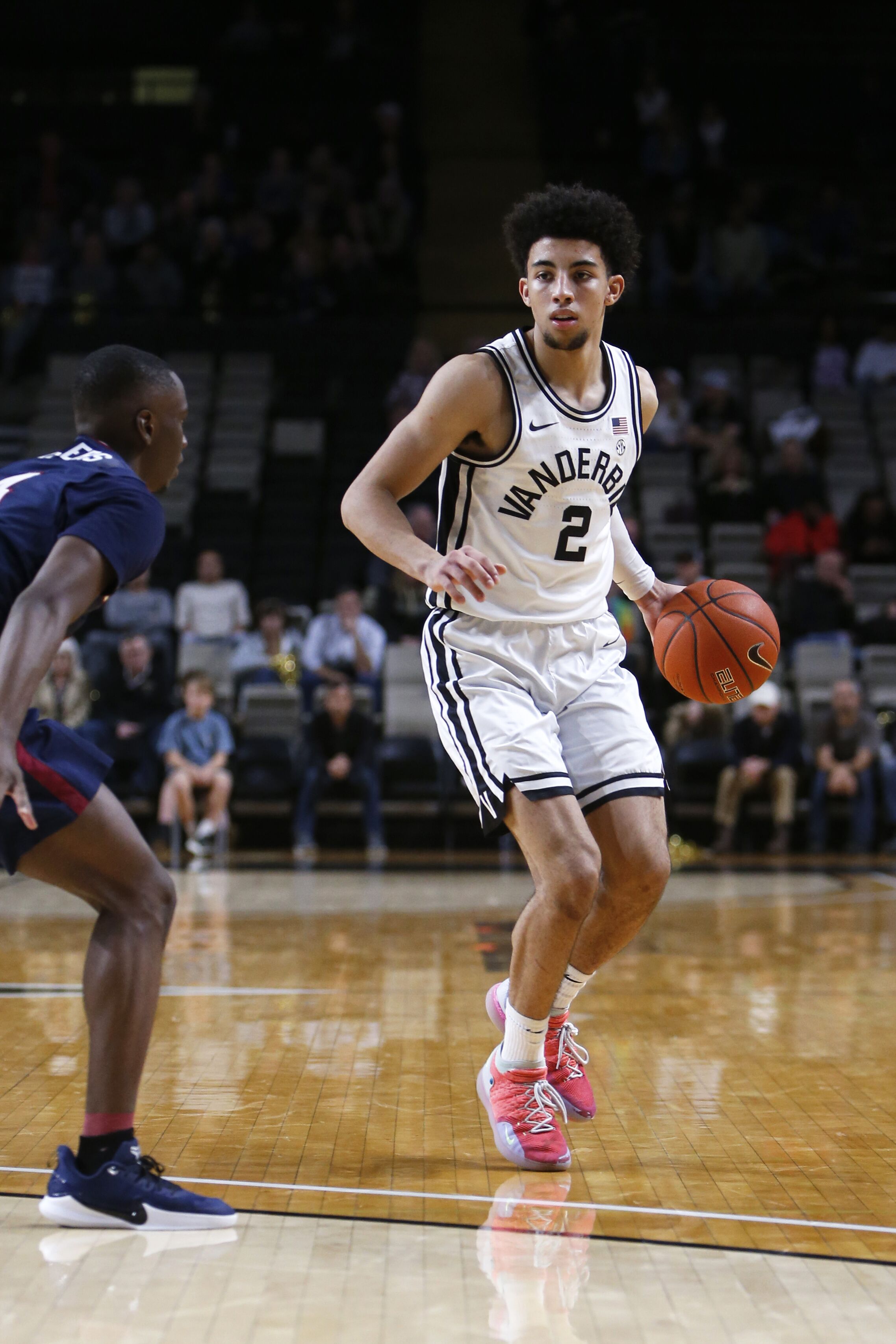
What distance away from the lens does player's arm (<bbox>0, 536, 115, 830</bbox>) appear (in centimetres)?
236

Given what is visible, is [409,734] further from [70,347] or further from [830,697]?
[70,347]

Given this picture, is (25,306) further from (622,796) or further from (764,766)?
(622,796)

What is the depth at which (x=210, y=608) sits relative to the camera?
35.2ft

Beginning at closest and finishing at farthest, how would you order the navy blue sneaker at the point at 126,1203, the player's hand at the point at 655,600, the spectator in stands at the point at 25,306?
the navy blue sneaker at the point at 126,1203, the player's hand at the point at 655,600, the spectator in stands at the point at 25,306

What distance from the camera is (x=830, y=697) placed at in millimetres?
10336

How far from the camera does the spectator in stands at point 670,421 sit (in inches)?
486

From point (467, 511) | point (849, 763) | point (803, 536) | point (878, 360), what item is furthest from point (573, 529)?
point (878, 360)

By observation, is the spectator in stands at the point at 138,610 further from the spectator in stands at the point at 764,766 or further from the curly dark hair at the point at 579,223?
the curly dark hair at the point at 579,223

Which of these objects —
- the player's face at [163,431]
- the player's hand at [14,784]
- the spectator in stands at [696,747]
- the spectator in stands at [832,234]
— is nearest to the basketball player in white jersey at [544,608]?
the player's face at [163,431]

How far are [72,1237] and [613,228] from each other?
7.73 ft

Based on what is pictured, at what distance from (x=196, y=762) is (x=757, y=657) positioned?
6467mm

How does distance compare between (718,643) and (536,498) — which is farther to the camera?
(718,643)

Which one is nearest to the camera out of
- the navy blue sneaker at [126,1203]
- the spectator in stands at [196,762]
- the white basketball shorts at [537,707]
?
the navy blue sneaker at [126,1203]

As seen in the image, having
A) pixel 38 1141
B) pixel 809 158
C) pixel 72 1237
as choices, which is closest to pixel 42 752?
pixel 72 1237
